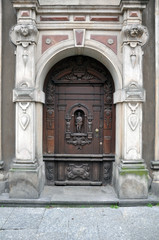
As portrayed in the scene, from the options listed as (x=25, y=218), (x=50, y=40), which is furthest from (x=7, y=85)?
(x=25, y=218)

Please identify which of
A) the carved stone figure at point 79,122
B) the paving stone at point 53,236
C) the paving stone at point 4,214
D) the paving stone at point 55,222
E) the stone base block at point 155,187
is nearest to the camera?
the paving stone at point 53,236

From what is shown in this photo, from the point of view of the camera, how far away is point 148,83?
4914 millimetres

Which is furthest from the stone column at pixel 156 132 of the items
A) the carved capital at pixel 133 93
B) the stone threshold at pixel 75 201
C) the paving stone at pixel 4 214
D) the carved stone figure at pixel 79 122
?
the paving stone at pixel 4 214

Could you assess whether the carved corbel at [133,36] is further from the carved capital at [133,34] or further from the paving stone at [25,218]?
the paving stone at [25,218]

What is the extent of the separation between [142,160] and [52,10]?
164 inches

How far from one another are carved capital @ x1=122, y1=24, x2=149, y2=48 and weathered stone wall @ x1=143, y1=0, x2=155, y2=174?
0.30 m

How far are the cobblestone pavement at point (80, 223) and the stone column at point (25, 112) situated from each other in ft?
1.72

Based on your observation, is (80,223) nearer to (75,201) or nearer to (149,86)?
(75,201)

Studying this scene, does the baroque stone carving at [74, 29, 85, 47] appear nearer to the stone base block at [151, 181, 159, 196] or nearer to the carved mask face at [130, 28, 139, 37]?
the carved mask face at [130, 28, 139, 37]

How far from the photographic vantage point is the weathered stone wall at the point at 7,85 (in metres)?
4.87

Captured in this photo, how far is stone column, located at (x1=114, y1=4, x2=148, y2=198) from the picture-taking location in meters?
4.56

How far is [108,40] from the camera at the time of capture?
4859 millimetres

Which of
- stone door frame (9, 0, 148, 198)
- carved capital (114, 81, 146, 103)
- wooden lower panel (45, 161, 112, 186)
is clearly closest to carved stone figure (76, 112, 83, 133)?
wooden lower panel (45, 161, 112, 186)

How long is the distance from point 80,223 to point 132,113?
8.48ft
